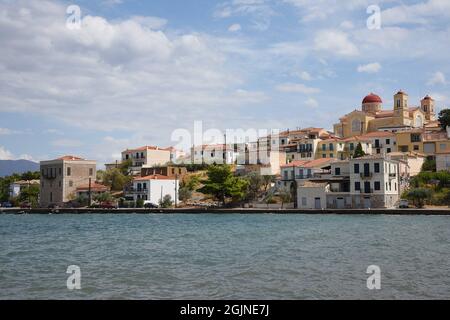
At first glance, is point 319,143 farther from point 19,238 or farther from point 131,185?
point 19,238

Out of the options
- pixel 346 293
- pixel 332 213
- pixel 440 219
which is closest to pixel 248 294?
pixel 346 293

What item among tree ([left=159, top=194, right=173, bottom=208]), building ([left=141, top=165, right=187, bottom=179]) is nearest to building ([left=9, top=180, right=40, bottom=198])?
building ([left=141, top=165, right=187, bottom=179])

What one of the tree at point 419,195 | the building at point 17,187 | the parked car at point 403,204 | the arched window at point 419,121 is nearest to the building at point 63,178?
the building at point 17,187

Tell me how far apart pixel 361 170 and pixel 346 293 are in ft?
136

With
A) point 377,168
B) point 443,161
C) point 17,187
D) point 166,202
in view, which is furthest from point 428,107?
point 17,187

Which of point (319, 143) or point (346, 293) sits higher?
point (319, 143)

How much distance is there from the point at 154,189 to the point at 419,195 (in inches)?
1325

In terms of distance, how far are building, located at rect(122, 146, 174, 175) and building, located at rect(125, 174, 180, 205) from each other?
15.3 metres

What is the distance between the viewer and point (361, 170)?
54.9 metres

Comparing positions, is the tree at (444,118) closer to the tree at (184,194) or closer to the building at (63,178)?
the tree at (184,194)

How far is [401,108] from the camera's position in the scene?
8088cm

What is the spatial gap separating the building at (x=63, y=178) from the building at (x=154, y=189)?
9.49 meters

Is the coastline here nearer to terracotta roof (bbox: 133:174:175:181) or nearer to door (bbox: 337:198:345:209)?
door (bbox: 337:198:345:209)

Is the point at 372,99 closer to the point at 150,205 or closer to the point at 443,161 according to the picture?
the point at 443,161
